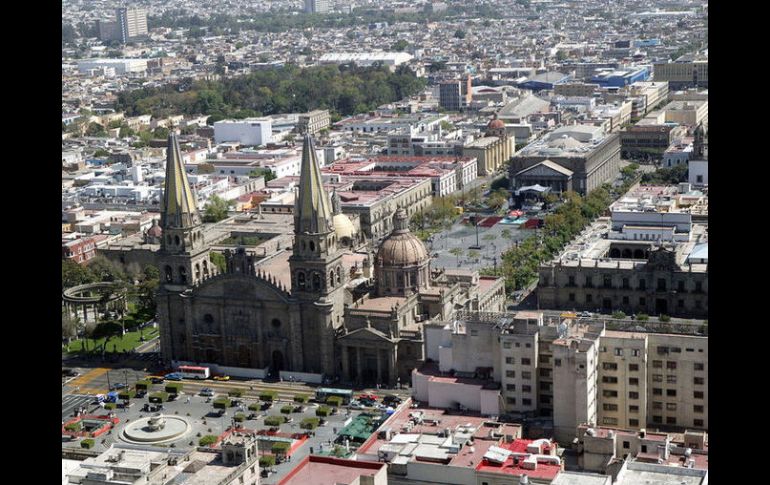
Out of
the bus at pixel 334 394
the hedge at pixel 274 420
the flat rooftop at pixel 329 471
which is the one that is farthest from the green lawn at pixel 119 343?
the flat rooftop at pixel 329 471

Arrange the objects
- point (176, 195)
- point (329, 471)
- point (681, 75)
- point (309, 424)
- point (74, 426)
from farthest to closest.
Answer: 1. point (681, 75)
2. point (176, 195)
3. point (74, 426)
4. point (309, 424)
5. point (329, 471)

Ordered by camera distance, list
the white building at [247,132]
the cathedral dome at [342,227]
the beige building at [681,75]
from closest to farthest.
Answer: the cathedral dome at [342,227] → the white building at [247,132] → the beige building at [681,75]

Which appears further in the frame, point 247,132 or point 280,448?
point 247,132

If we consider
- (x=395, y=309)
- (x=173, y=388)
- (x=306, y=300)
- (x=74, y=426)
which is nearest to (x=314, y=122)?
(x=306, y=300)

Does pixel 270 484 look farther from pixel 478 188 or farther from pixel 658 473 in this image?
pixel 478 188

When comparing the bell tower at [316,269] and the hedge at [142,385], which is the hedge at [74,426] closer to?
the hedge at [142,385]

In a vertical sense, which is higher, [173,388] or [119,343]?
[119,343]

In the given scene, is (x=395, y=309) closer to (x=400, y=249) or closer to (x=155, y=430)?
(x=400, y=249)

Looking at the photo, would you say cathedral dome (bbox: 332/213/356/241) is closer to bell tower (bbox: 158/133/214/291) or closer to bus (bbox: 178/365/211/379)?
bell tower (bbox: 158/133/214/291)
